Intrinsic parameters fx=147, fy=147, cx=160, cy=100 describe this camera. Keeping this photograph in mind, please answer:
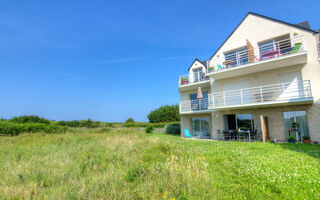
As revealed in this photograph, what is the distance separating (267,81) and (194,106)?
22.4ft

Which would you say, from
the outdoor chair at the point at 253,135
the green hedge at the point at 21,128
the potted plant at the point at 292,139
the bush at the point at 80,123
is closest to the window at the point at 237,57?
the outdoor chair at the point at 253,135

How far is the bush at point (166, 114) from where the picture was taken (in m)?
30.0

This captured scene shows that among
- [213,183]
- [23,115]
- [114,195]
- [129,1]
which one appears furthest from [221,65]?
[23,115]

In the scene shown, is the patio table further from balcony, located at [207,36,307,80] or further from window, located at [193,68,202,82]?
window, located at [193,68,202,82]

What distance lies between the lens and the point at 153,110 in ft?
111

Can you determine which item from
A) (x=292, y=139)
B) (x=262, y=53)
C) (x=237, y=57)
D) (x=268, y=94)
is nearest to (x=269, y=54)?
(x=262, y=53)

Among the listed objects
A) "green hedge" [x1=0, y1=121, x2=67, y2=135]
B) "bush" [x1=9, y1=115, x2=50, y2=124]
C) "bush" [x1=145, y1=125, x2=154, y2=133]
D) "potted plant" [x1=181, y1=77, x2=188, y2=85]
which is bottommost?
"bush" [x1=145, y1=125, x2=154, y2=133]

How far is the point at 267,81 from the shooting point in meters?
11.2

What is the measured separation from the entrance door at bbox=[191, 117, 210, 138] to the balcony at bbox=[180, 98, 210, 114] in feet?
4.38

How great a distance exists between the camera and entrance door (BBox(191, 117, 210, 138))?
50.2 feet

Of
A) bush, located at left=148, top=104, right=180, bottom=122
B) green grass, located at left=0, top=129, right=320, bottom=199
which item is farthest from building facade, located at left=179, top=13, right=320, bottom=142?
bush, located at left=148, top=104, right=180, bottom=122

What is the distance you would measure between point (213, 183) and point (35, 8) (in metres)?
13.9

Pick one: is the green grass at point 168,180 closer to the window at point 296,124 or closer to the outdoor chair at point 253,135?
the outdoor chair at point 253,135

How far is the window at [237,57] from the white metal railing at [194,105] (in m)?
4.24
